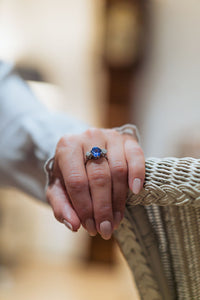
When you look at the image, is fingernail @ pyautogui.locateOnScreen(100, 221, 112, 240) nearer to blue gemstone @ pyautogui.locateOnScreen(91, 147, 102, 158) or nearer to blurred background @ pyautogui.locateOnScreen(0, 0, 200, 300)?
blue gemstone @ pyautogui.locateOnScreen(91, 147, 102, 158)

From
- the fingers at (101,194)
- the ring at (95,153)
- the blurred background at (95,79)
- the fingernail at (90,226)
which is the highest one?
the ring at (95,153)

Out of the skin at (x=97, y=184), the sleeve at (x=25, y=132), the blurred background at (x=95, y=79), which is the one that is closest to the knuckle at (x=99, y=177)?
the skin at (x=97, y=184)

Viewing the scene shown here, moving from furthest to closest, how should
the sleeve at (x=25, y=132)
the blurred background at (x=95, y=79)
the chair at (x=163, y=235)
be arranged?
1. the blurred background at (x=95, y=79)
2. the sleeve at (x=25, y=132)
3. the chair at (x=163, y=235)

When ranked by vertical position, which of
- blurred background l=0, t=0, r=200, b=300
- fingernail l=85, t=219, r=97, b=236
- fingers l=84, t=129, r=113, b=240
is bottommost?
blurred background l=0, t=0, r=200, b=300

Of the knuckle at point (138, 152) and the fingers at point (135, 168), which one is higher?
the knuckle at point (138, 152)

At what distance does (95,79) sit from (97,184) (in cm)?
256

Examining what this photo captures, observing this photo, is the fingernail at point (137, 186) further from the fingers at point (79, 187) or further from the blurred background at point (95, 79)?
the blurred background at point (95, 79)

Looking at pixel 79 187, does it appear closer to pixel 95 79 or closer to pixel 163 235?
pixel 163 235

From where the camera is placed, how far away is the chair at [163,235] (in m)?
0.40

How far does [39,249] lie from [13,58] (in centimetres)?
147

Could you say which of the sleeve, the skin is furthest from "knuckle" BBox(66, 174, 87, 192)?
the sleeve

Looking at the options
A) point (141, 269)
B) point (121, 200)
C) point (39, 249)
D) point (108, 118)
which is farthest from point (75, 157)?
point (39, 249)

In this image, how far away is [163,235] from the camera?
484 mm

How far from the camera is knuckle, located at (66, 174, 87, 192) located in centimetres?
42
